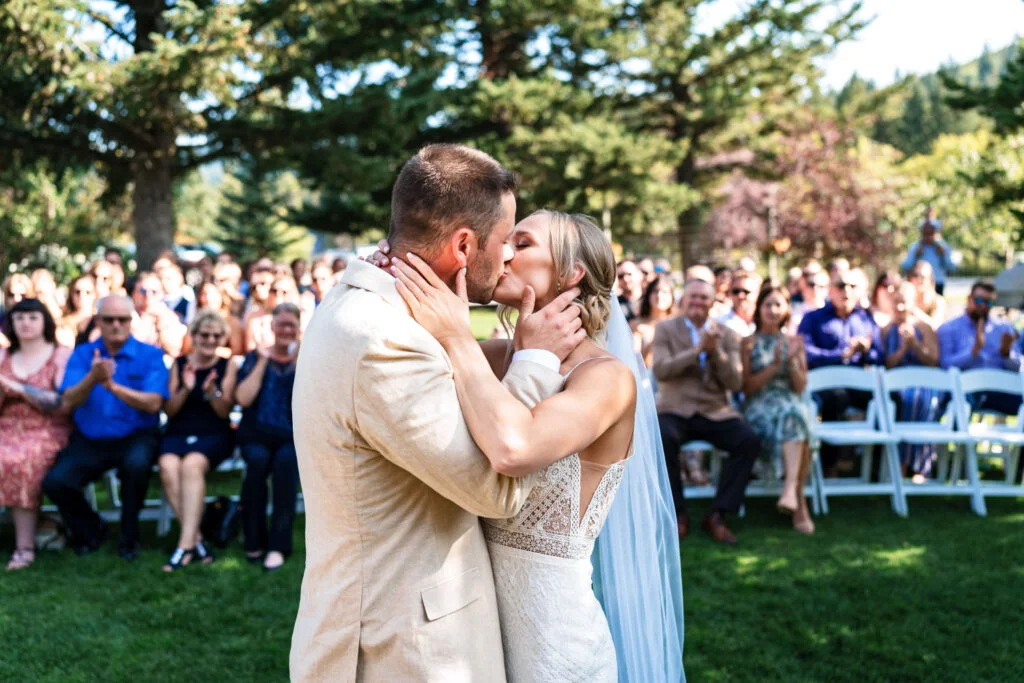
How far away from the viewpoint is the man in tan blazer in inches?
257

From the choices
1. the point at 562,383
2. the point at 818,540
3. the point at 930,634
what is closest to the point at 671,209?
the point at 818,540

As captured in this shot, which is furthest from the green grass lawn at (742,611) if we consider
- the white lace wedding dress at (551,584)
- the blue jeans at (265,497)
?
the white lace wedding dress at (551,584)

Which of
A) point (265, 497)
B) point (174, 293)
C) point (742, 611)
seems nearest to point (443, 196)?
point (742, 611)

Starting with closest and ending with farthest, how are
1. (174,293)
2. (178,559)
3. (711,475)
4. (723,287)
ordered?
1. (178,559)
2. (711,475)
3. (174,293)
4. (723,287)

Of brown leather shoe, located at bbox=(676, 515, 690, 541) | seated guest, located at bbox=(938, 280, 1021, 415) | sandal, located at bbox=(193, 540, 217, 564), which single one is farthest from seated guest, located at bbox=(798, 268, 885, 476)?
sandal, located at bbox=(193, 540, 217, 564)

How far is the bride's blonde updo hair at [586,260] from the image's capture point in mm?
2525

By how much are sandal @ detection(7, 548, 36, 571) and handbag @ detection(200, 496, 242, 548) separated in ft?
3.53

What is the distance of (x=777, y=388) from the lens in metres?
7.01

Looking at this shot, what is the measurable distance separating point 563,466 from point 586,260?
1.97 feet

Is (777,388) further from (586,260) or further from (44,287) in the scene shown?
(44,287)

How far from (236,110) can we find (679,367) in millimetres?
12429

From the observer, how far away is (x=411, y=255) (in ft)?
6.51

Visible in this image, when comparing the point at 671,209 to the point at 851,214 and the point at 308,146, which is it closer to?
the point at 851,214

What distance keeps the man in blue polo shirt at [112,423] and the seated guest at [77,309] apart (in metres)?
1.69
